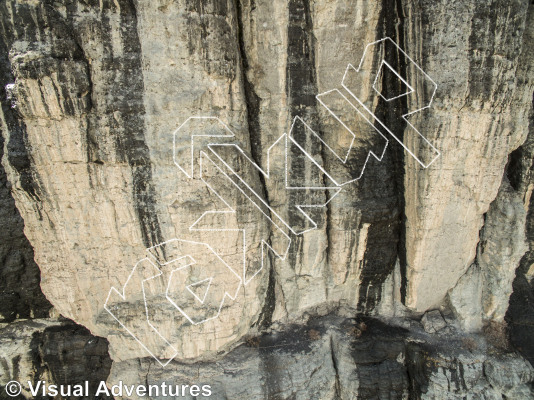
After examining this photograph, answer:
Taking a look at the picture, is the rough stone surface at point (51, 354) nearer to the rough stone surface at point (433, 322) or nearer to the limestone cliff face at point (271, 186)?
the limestone cliff face at point (271, 186)

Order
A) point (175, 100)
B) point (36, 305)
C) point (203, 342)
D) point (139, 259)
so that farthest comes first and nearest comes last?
point (36, 305)
point (203, 342)
point (139, 259)
point (175, 100)

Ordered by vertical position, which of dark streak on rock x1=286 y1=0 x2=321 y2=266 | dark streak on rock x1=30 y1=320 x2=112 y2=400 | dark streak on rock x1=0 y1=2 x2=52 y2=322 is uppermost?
dark streak on rock x1=286 y1=0 x2=321 y2=266

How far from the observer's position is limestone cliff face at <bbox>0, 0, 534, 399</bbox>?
4301 millimetres

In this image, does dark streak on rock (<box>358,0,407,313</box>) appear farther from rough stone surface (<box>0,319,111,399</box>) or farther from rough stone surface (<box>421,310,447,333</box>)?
rough stone surface (<box>0,319,111,399</box>)

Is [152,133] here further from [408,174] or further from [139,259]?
[408,174]

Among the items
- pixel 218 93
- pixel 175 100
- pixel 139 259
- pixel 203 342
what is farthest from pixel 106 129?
pixel 203 342

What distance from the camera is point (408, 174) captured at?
520 cm

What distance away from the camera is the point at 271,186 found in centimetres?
541

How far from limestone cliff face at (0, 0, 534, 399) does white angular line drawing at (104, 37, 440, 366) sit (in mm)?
32

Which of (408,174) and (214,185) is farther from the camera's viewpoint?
(408,174)

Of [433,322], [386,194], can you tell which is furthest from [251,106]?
[433,322]

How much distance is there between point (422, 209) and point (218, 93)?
3292mm

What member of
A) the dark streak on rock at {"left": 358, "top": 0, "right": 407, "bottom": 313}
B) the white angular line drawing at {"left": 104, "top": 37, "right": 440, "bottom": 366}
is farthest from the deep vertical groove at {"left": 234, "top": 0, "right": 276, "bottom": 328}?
the dark streak on rock at {"left": 358, "top": 0, "right": 407, "bottom": 313}

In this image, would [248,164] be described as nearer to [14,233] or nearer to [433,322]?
[14,233]
